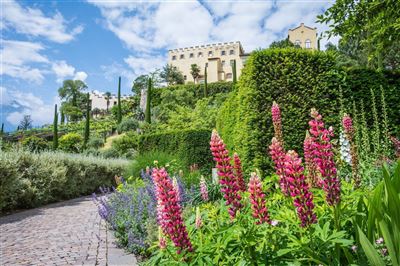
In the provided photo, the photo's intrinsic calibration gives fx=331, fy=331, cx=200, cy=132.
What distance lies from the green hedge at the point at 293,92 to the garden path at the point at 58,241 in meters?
4.03

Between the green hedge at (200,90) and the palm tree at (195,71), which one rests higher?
the palm tree at (195,71)

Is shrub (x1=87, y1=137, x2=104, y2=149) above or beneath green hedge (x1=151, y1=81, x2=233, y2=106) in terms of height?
beneath

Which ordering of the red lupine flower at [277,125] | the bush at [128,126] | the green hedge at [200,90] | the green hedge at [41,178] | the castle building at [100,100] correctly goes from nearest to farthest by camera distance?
the red lupine flower at [277,125] < the green hedge at [41,178] < the bush at [128,126] < the green hedge at [200,90] < the castle building at [100,100]

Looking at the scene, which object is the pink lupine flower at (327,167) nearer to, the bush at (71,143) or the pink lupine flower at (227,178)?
the pink lupine flower at (227,178)

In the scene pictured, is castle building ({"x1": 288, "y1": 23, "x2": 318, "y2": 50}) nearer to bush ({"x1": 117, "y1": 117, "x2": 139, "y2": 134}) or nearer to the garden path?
bush ({"x1": 117, "y1": 117, "x2": 139, "y2": 134})

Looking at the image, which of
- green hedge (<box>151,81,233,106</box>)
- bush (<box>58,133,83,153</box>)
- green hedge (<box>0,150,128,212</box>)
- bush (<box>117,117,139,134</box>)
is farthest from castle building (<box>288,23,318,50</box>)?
green hedge (<box>0,150,128,212</box>)

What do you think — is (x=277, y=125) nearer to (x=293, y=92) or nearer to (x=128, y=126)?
(x=293, y=92)

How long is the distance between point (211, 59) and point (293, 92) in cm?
6153

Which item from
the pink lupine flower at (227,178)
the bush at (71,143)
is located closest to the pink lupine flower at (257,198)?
the pink lupine flower at (227,178)

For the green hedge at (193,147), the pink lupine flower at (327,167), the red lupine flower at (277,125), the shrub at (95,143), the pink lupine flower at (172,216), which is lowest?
the pink lupine flower at (172,216)

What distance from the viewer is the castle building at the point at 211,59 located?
6825cm

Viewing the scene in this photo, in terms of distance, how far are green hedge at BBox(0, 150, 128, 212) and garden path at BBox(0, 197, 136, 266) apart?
989 mm

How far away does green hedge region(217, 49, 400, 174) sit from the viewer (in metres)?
8.16

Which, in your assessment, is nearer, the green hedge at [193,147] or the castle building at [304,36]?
the green hedge at [193,147]
